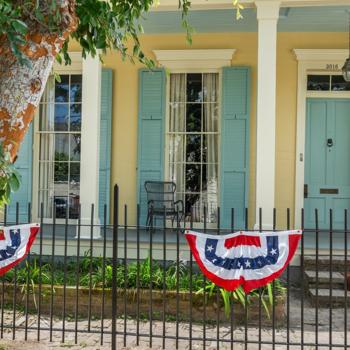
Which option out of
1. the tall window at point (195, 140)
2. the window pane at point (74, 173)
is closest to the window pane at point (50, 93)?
the window pane at point (74, 173)

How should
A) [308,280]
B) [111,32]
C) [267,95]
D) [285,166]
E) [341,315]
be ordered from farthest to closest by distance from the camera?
[285,166] < [267,95] < [308,280] < [341,315] < [111,32]

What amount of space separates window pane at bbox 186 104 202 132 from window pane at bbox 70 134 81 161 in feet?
6.50

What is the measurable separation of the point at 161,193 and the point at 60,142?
6.82 feet

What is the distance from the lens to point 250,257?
430 cm

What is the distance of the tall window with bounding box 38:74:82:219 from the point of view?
340 inches

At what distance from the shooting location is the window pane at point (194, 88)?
27.8ft

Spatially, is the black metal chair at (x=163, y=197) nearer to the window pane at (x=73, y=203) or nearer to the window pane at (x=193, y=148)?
the window pane at (x=193, y=148)

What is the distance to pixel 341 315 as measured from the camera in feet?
18.4

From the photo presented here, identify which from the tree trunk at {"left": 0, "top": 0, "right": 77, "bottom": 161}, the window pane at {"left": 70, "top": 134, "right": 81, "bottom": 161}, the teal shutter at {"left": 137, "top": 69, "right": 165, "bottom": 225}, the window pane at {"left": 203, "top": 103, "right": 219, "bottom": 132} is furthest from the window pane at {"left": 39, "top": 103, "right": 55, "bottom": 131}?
the tree trunk at {"left": 0, "top": 0, "right": 77, "bottom": 161}

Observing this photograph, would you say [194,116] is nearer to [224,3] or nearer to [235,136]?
Answer: [235,136]

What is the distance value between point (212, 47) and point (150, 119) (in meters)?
1.62

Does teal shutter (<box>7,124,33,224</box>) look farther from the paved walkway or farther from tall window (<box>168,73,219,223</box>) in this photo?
the paved walkway

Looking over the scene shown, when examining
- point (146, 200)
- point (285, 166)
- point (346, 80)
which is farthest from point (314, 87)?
point (146, 200)

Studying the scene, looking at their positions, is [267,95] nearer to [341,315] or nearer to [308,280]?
[308,280]
